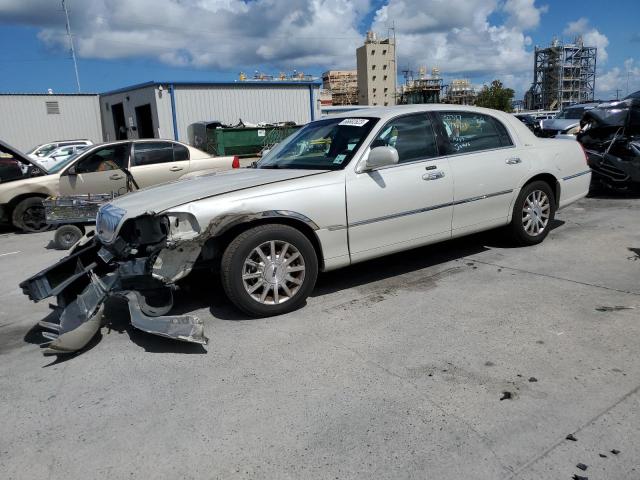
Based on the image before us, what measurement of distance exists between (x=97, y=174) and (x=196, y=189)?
601 cm

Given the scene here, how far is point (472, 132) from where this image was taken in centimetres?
530

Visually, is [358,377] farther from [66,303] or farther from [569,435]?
[66,303]

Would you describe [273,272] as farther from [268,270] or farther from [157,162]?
[157,162]

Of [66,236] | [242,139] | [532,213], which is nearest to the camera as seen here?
[532,213]

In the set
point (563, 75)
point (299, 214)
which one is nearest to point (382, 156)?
point (299, 214)

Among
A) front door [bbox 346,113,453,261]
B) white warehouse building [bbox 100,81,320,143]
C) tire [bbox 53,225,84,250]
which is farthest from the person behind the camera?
white warehouse building [bbox 100,81,320,143]

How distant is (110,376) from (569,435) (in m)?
2.76

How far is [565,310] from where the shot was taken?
13.3 feet

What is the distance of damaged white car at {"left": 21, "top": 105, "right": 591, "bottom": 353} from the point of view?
3836 millimetres

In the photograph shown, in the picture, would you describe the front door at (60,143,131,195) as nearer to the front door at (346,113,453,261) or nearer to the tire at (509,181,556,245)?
the front door at (346,113,453,261)

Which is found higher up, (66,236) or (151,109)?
(151,109)

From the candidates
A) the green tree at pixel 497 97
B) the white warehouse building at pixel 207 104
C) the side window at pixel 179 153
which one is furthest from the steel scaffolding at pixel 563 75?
the side window at pixel 179 153

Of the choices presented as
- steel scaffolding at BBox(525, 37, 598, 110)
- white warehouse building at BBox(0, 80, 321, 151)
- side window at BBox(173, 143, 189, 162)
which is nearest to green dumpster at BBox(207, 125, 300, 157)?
white warehouse building at BBox(0, 80, 321, 151)

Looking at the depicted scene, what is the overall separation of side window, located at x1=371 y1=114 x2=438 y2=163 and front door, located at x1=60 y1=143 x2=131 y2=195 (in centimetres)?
604
